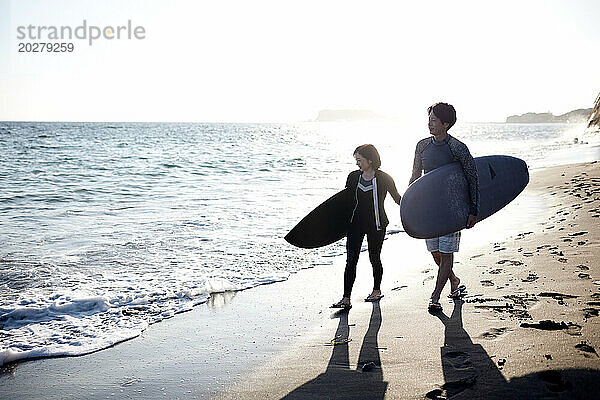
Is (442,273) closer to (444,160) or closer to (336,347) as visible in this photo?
(444,160)

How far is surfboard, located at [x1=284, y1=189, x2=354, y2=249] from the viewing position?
18.6 feet

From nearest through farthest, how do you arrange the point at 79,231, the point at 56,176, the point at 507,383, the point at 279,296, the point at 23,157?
the point at 507,383 < the point at 279,296 < the point at 79,231 < the point at 56,176 < the point at 23,157

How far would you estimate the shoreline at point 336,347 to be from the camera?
3297 mm

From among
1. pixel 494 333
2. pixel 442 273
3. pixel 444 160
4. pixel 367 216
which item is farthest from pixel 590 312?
pixel 367 216

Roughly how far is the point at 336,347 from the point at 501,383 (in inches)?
54.5

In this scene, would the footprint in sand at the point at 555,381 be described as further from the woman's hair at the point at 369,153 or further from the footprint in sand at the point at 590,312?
the woman's hair at the point at 369,153

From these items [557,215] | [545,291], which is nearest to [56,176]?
[557,215]

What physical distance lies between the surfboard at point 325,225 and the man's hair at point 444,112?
1.48m

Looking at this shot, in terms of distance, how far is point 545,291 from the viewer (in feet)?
15.1

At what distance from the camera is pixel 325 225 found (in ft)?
18.9

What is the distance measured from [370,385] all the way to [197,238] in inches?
262

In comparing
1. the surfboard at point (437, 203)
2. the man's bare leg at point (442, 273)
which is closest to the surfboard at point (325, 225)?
the surfboard at point (437, 203)

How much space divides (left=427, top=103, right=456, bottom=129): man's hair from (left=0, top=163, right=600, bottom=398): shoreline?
1627 millimetres

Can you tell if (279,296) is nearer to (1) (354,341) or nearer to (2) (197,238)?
(1) (354,341)
